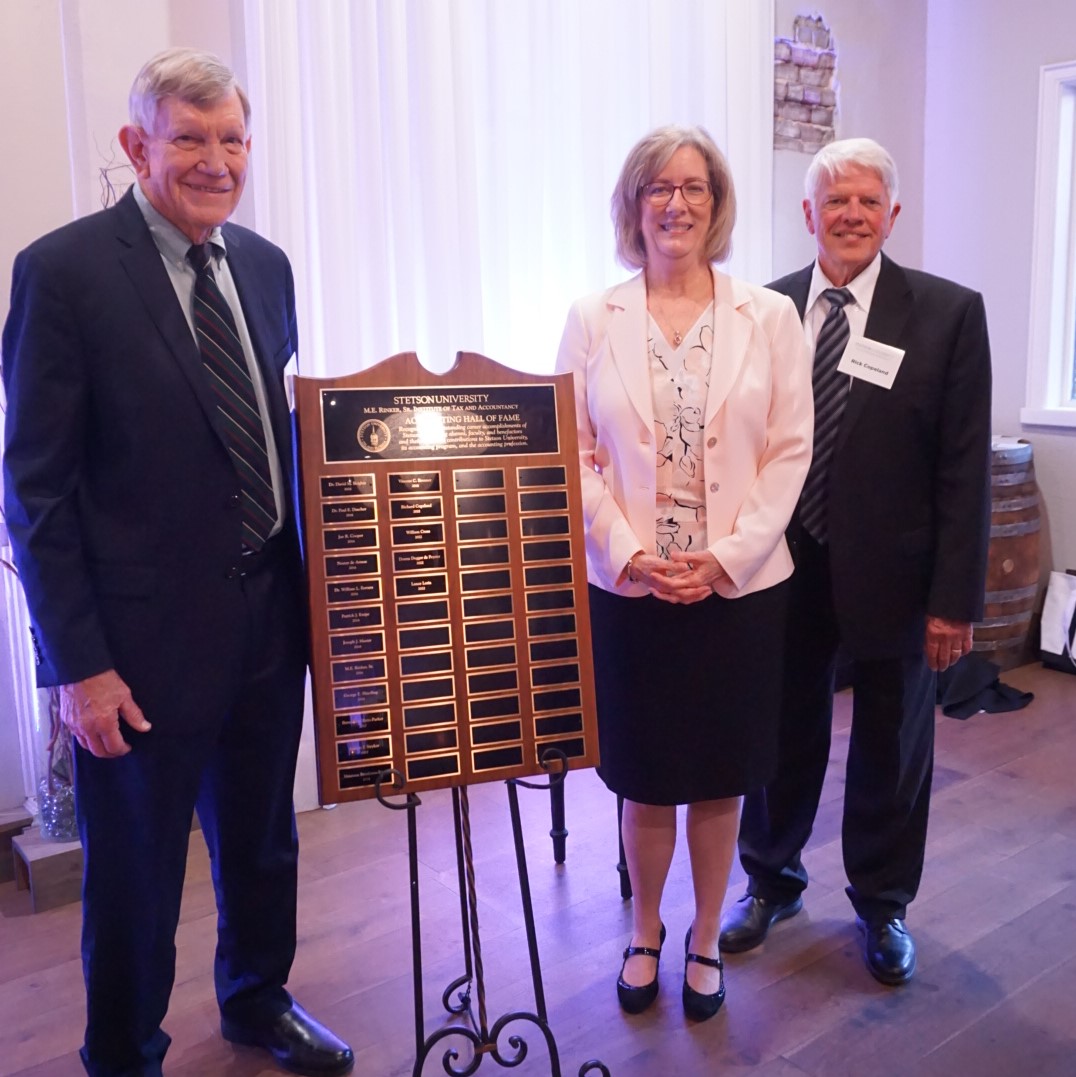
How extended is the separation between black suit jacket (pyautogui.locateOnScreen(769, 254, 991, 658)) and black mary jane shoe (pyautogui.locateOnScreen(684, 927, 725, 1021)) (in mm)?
667

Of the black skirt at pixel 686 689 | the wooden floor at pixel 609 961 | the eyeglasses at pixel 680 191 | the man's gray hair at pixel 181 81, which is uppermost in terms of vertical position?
the man's gray hair at pixel 181 81

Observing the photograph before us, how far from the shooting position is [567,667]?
1715 mm

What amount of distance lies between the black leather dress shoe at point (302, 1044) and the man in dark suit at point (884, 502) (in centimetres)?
108

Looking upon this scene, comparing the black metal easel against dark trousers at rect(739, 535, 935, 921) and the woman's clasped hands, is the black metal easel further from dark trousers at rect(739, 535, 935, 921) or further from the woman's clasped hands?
dark trousers at rect(739, 535, 935, 921)

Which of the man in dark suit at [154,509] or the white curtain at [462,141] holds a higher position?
the white curtain at [462,141]

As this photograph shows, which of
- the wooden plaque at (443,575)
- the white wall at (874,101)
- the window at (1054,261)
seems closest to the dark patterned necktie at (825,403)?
the wooden plaque at (443,575)

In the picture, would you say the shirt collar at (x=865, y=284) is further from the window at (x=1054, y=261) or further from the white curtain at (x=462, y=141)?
the window at (x=1054, y=261)

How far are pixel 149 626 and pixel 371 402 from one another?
47cm

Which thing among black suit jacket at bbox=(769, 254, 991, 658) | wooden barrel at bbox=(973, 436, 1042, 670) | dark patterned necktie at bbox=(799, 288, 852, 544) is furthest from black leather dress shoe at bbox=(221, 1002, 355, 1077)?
wooden barrel at bbox=(973, 436, 1042, 670)

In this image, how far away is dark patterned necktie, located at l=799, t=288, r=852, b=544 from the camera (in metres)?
2.08

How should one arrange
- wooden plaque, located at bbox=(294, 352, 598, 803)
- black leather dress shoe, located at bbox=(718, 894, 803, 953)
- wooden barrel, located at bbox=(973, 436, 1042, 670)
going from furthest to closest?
wooden barrel, located at bbox=(973, 436, 1042, 670)
black leather dress shoe, located at bbox=(718, 894, 803, 953)
wooden plaque, located at bbox=(294, 352, 598, 803)

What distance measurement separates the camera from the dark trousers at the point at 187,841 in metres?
1.67

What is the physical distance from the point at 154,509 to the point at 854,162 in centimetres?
140

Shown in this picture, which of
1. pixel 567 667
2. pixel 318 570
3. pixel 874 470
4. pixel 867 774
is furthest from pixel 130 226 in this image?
pixel 867 774
